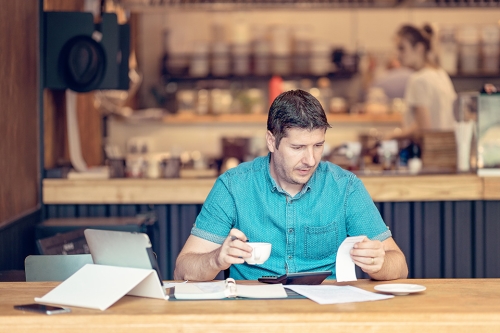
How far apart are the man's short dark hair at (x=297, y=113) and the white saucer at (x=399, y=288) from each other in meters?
0.56

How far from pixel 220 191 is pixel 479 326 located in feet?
3.47

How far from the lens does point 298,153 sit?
245 centimetres

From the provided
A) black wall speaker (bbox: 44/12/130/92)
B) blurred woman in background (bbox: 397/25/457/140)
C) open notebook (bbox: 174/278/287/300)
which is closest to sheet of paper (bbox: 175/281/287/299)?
open notebook (bbox: 174/278/287/300)

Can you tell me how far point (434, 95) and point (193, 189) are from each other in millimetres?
→ 2175

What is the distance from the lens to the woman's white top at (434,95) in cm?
531

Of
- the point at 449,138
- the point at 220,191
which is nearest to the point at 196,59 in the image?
the point at 449,138

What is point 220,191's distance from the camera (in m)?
2.62

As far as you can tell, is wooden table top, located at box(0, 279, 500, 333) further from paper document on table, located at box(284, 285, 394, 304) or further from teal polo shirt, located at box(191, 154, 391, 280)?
teal polo shirt, located at box(191, 154, 391, 280)

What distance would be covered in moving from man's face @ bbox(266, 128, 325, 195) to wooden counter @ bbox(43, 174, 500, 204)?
157 cm

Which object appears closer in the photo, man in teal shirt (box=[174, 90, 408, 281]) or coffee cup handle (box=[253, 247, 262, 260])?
coffee cup handle (box=[253, 247, 262, 260])

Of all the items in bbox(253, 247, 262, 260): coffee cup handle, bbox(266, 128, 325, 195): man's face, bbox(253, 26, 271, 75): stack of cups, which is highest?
bbox(253, 26, 271, 75): stack of cups

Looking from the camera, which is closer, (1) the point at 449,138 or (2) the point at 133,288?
(2) the point at 133,288

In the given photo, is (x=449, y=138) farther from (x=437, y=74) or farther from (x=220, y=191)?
(x=220, y=191)

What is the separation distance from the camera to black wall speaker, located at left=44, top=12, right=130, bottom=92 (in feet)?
13.3
